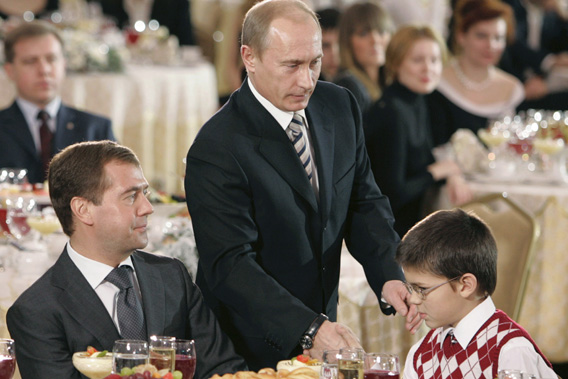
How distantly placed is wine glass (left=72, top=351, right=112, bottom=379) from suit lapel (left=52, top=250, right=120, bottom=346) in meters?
0.30

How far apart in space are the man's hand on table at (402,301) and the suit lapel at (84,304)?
819 mm

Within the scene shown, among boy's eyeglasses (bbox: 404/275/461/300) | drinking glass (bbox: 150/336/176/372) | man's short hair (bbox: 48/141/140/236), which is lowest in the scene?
drinking glass (bbox: 150/336/176/372)

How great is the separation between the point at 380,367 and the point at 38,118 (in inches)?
149

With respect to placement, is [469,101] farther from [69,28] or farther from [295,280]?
[295,280]

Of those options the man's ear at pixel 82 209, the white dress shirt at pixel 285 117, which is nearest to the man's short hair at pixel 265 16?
the white dress shirt at pixel 285 117

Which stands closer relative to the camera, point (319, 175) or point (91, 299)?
point (91, 299)

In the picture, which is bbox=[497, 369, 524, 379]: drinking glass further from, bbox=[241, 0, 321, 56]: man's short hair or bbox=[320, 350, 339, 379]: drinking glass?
bbox=[241, 0, 321, 56]: man's short hair

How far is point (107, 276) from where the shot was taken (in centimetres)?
278

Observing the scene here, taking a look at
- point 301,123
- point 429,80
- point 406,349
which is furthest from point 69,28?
point 301,123

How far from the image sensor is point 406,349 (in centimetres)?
419

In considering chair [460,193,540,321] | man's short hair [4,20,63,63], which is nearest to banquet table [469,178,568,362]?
chair [460,193,540,321]

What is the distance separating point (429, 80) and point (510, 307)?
5.75 feet

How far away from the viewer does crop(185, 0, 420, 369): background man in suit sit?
2727 mm

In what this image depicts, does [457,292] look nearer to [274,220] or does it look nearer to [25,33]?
[274,220]
